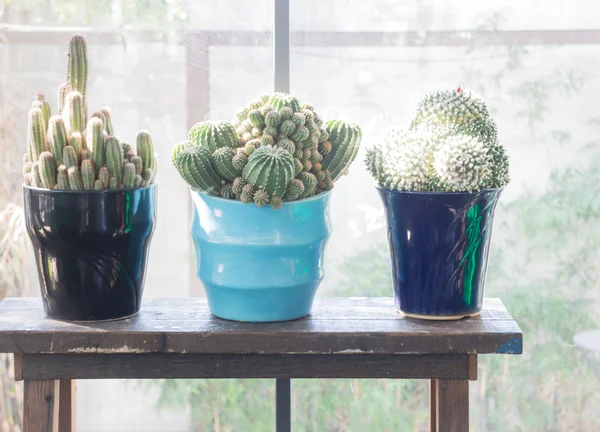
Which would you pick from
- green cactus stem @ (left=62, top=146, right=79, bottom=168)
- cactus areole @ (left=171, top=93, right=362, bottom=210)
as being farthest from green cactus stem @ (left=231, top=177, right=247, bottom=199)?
green cactus stem @ (left=62, top=146, right=79, bottom=168)

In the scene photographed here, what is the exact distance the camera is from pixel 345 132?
4.29ft

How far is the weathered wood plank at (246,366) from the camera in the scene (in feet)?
4.03

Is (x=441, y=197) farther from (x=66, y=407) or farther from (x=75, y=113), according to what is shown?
(x=66, y=407)

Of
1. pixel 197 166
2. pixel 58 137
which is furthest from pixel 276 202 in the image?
pixel 58 137

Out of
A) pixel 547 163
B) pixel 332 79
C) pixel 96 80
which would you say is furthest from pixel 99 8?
pixel 547 163

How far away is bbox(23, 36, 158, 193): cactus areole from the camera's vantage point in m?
1.22

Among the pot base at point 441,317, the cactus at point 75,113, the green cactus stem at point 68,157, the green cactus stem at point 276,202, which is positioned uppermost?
the cactus at point 75,113

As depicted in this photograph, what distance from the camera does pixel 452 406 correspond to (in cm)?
124

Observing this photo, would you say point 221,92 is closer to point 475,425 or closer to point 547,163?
point 547,163

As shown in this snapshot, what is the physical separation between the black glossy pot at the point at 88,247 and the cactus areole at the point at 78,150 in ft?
0.06

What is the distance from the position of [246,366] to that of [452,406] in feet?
1.09

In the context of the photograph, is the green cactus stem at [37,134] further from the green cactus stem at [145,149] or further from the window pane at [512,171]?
the window pane at [512,171]

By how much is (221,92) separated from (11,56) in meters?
0.45

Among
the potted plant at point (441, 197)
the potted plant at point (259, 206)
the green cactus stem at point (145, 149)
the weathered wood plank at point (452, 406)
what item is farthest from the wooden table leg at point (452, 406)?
the green cactus stem at point (145, 149)
